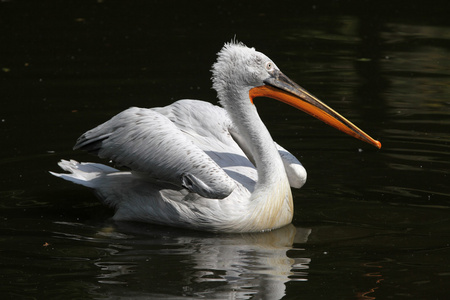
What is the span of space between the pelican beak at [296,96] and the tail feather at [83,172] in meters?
1.16

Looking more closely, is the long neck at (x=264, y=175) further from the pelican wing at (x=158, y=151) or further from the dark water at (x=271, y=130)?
the pelican wing at (x=158, y=151)

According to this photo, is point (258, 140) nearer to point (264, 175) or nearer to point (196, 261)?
point (264, 175)

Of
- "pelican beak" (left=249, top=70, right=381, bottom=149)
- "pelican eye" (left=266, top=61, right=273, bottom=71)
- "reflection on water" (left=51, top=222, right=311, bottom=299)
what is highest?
"pelican eye" (left=266, top=61, right=273, bottom=71)

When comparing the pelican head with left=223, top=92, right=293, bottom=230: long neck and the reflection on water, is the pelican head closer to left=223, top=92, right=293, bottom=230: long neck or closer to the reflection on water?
left=223, top=92, right=293, bottom=230: long neck

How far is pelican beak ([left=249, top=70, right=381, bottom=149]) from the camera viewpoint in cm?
531

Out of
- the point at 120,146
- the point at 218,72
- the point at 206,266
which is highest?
the point at 218,72

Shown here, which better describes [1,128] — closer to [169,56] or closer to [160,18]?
[169,56]

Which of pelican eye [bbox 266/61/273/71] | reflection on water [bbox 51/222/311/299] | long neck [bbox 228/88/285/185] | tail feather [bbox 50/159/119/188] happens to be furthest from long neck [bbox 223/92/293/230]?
tail feather [bbox 50/159/119/188]

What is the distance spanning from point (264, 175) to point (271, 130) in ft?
6.50

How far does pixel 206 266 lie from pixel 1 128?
318cm

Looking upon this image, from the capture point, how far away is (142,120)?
5367 millimetres

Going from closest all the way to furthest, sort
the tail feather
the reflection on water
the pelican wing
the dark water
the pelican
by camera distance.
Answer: the reflection on water → the dark water → the pelican wing → the pelican → the tail feather

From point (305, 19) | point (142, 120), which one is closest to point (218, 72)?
point (142, 120)

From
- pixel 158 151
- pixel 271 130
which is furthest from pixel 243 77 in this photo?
pixel 271 130
